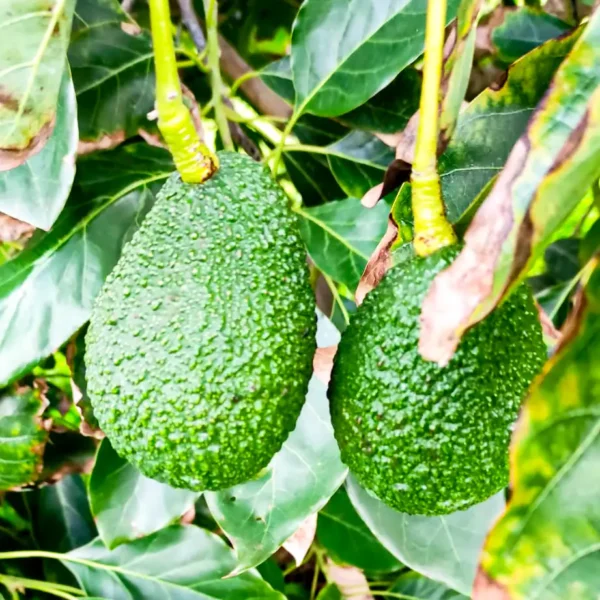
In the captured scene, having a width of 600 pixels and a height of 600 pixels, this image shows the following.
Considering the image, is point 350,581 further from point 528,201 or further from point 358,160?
point 528,201

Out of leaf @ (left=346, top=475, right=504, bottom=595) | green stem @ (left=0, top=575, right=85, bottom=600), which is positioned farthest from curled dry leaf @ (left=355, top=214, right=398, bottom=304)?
green stem @ (left=0, top=575, right=85, bottom=600)

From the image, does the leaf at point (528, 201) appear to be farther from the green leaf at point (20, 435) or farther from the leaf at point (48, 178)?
the green leaf at point (20, 435)

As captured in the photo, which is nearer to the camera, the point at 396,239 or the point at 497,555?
the point at 497,555

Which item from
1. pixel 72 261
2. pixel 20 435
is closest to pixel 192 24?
pixel 72 261

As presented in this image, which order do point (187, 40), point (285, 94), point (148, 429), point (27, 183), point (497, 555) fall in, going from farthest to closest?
1. point (187, 40)
2. point (285, 94)
3. point (27, 183)
4. point (148, 429)
5. point (497, 555)

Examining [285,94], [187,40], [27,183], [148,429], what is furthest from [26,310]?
[187,40]

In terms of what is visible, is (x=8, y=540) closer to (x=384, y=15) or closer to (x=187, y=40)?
(x=187, y=40)
